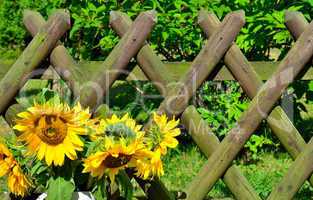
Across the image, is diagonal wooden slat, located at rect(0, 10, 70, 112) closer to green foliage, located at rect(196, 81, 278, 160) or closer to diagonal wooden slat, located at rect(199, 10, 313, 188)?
diagonal wooden slat, located at rect(199, 10, 313, 188)

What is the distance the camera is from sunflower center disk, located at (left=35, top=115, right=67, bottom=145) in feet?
6.54

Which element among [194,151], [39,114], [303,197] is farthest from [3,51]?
[39,114]

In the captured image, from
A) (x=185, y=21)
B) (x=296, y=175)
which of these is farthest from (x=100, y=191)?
Result: (x=185, y=21)

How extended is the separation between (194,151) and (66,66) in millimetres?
2396

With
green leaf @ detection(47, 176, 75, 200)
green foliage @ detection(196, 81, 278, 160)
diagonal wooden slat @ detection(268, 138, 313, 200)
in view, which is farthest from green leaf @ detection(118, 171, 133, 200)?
green foliage @ detection(196, 81, 278, 160)

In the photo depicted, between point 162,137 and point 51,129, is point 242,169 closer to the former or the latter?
point 162,137

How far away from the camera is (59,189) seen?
7.04 feet

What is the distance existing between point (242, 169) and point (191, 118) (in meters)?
1.92

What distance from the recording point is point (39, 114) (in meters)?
1.99

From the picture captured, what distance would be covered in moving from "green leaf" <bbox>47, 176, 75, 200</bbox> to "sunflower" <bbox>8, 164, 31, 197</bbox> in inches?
3.4

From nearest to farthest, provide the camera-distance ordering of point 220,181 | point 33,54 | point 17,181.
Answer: point 17,181 → point 33,54 → point 220,181

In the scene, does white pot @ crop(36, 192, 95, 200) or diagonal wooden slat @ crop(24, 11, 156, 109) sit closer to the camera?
white pot @ crop(36, 192, 95, 200)

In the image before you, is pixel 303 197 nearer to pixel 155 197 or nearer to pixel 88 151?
pixel 155 197

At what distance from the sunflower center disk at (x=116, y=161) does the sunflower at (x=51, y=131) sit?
3.9 inches
